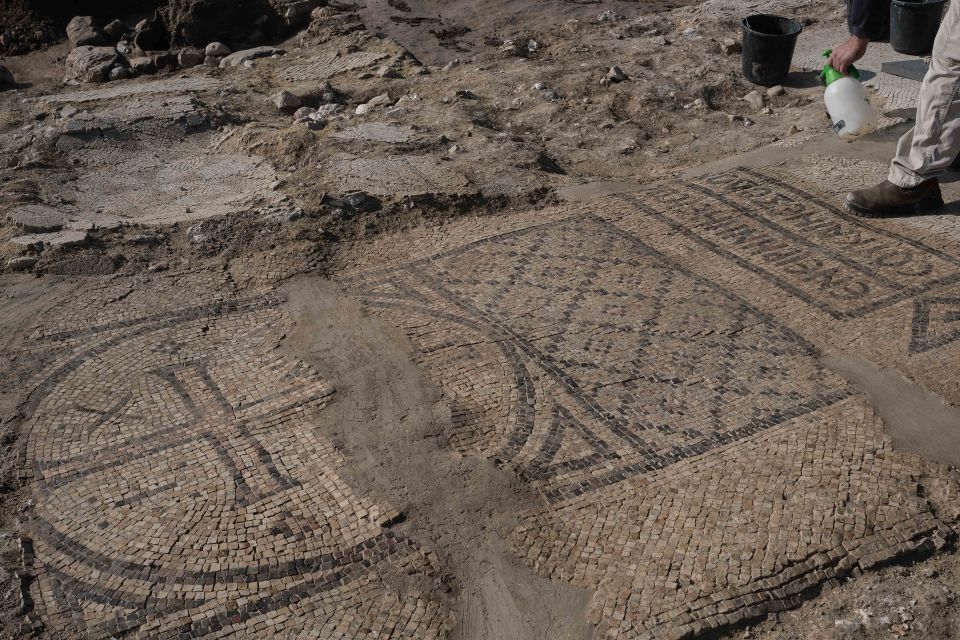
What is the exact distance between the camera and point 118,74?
10.7 metres

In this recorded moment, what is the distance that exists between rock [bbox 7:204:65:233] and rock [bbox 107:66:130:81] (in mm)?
4155

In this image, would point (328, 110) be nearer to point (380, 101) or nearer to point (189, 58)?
point (380, 101)

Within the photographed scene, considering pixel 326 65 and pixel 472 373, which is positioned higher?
pixel 326 65

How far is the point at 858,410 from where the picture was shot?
480cm

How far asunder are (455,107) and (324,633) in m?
5.98

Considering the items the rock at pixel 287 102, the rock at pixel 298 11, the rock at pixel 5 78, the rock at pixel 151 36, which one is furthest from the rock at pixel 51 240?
the rock at pixel 298 11

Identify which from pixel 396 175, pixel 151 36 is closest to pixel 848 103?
pixel 396 175

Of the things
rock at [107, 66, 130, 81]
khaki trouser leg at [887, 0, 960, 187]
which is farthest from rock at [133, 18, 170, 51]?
khaki trouser leg at [887, 0, 960, 187]

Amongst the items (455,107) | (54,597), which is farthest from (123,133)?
(54,597)

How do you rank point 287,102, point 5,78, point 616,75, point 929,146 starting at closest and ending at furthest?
point 929,146 → point 287,102 → point 616,75 → point 5,78

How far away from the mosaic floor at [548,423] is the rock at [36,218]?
3.40ft

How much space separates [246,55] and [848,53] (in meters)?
6.95

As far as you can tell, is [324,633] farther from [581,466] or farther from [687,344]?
[687,344]

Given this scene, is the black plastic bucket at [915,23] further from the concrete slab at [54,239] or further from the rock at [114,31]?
the rock at [114,31]
